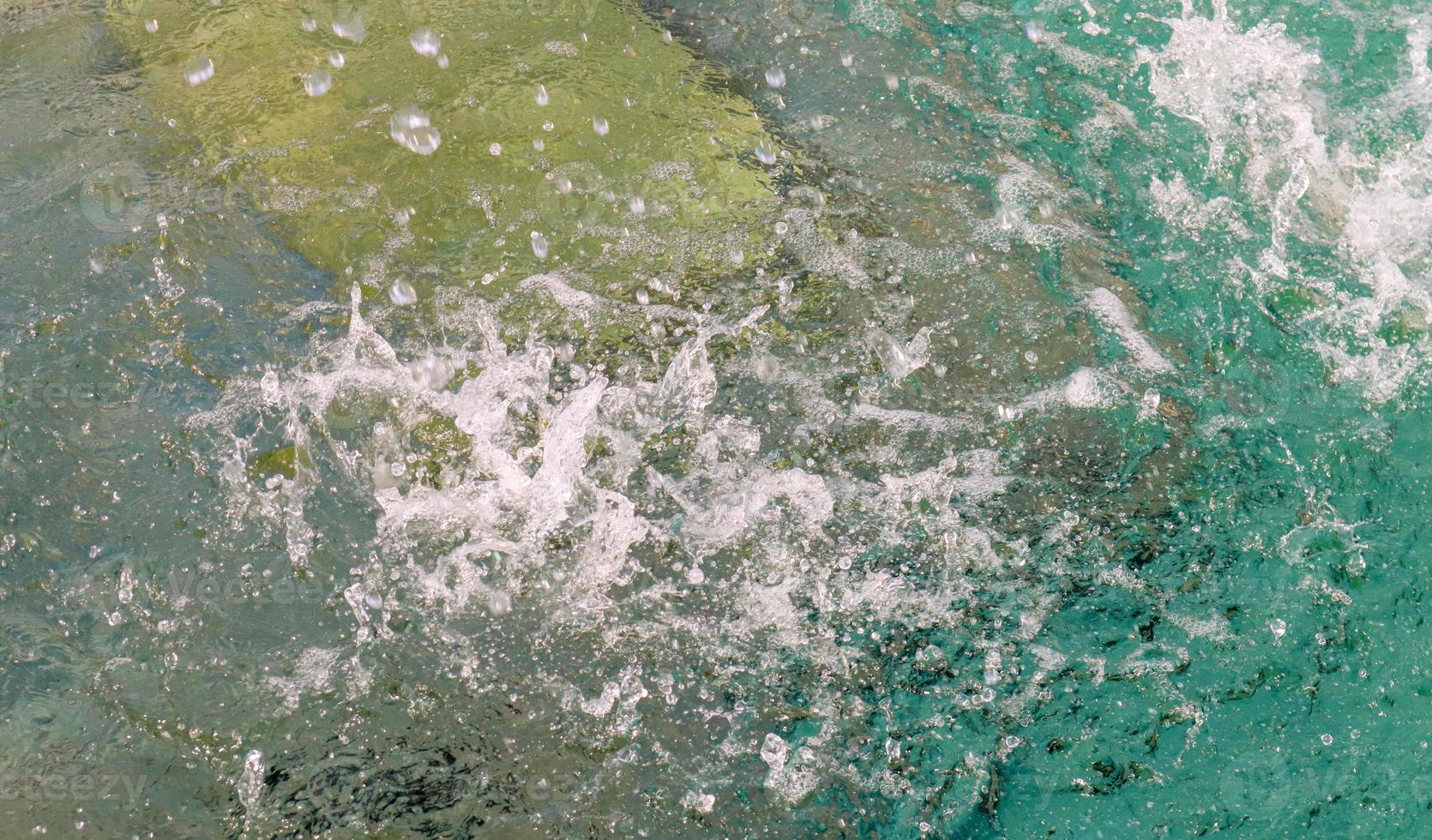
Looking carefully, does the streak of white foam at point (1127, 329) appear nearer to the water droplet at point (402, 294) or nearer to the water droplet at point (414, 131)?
the water droplet at point (402, 294)

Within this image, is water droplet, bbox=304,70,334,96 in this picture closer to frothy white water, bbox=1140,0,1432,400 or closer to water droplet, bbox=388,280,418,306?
water droplet, bbox=388,280,418,306

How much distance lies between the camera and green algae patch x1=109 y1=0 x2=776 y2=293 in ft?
10.7

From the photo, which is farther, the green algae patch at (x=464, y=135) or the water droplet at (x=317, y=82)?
the water droplet at (x=317, y=82)

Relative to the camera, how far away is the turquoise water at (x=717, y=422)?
7.47 feet

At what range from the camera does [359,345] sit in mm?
2951

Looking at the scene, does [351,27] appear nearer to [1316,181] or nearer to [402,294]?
[402,294]

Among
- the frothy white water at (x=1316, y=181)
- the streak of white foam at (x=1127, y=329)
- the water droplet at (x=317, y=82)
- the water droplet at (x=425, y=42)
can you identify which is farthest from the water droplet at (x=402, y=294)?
the frothy white water at (x=1316, y=181)

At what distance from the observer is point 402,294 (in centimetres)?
312

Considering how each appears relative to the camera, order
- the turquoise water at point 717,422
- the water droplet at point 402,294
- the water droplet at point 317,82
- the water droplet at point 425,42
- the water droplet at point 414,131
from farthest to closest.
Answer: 1. the water droplet at point 425,42
2. the water droplet at point 317,82
3. the water droplet at point 414,131
4. the water droplet at point 402,294
5. the turquoise water at point 717,422

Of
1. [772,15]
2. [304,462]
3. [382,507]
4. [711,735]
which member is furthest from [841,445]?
[772,15]

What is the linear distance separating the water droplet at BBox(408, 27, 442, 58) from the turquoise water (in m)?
0.05

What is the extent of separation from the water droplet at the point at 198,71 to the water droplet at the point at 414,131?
0.70m

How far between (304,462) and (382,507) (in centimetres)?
25

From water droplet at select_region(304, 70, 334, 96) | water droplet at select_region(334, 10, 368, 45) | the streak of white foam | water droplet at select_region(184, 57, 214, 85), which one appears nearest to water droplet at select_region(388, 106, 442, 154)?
water droplet at select_region(304, 70, 334, 96)
